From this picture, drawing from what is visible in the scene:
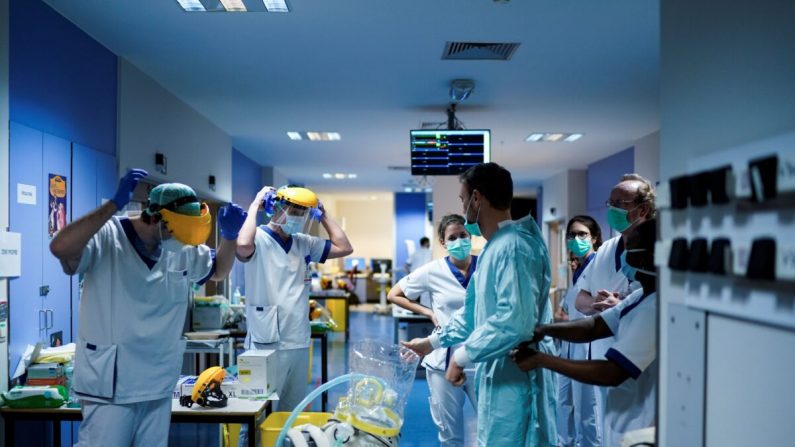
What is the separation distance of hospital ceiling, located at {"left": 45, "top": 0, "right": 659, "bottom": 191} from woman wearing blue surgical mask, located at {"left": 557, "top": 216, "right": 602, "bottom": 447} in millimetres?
1324

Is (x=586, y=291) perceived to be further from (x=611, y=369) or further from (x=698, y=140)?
(x=698, y=140)

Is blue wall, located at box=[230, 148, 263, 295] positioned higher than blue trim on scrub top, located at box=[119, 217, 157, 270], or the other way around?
blue wall, located at box=[230, 148, 263, 295]

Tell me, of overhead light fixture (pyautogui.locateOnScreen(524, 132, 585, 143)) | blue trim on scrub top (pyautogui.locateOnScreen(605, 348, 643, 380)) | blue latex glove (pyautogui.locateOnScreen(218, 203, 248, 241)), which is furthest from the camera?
overhead light fixture (pyautogui.locateOnScreen(524, 132, 585, 143))

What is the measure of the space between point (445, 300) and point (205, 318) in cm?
256

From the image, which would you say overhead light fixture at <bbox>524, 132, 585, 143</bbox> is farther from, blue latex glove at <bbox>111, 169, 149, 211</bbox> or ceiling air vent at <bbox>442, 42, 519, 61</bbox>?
blue latex glove at <bbox>111, 169, 149, 211</bbox>

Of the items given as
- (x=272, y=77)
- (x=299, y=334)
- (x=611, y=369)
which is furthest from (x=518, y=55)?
(x=611, y=369)

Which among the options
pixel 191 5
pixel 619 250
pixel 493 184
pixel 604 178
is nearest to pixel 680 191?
pixel 493 184

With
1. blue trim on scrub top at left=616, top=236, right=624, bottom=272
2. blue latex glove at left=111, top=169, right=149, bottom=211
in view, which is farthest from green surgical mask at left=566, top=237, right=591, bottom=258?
blue latex glove at left=111, top=169, right=149, bottom=211

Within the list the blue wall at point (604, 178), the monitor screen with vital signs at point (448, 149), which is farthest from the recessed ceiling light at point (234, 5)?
the blue wall at point (604, 178)

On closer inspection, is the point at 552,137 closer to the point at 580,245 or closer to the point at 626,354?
the point at 580,245

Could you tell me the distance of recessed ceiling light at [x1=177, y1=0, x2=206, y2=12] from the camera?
3.26 metres

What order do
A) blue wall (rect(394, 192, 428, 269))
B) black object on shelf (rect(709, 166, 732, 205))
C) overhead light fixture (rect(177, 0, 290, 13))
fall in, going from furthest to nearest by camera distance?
blue wall (rect(394, 192, 428, 269))
overhead light fixture (rect(177, 0, 290, 13))
black object on shelf (rect(709, 166, 732, 205))

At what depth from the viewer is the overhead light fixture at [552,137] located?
7327 mm

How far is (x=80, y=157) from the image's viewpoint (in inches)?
141
